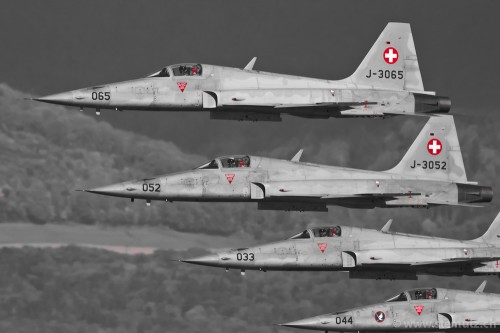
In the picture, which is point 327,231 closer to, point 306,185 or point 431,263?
point 306,185

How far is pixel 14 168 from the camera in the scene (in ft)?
428

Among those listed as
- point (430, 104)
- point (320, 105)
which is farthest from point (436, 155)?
point (320, 105)

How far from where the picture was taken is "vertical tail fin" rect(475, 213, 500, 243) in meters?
109

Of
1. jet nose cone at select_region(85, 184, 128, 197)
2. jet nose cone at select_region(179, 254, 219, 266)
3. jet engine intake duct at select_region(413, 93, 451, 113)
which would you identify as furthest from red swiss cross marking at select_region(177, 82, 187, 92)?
jet engine intake duct at select_region(413, 93, 451, 113)

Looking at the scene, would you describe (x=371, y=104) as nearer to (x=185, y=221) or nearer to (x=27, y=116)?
(x=185, y=221)

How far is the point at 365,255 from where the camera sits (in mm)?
105500

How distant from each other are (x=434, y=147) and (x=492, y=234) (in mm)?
5422

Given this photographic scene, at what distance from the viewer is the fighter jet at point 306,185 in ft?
335

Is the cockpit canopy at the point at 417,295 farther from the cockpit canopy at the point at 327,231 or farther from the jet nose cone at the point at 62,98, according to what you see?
the jet nose cone at the point at 62,98

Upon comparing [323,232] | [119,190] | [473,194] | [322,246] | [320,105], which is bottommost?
[322,246]

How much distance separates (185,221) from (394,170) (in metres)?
17.0

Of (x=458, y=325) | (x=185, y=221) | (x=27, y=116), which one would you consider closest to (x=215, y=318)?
(x=185, y=221)

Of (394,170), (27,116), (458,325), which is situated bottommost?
(458,325)

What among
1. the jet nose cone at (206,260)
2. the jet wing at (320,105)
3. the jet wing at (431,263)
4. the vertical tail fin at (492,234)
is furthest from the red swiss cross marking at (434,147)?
the jet nose cone at (206,260)
